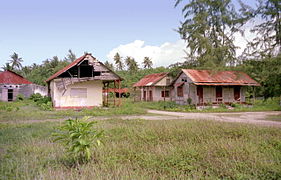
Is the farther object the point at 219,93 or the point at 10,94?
the point at 10,94

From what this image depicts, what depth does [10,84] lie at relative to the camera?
37.3 m

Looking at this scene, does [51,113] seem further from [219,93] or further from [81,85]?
[219,93]

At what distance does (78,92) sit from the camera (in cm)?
2311

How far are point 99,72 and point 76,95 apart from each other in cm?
315

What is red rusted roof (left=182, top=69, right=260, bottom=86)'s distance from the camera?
79.2ft

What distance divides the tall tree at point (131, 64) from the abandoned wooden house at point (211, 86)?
138 feet

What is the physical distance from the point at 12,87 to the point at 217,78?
98.9ft

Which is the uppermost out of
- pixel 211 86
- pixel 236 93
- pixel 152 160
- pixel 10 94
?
pixel 211 86

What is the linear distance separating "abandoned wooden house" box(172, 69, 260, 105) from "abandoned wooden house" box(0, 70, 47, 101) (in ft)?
83.3

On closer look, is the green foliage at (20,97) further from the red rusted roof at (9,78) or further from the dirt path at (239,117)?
the dirt path at (239,117)

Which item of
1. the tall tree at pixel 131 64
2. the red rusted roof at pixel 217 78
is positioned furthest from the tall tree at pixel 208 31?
the tall tree at pixel 131 64

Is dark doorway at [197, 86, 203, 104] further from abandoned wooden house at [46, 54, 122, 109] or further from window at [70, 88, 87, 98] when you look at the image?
Result: window at [70, 88, 87, 98]

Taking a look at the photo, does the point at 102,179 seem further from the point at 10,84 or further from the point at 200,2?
the point at 10,84

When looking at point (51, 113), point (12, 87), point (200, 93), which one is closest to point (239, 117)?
point (200, 93)
